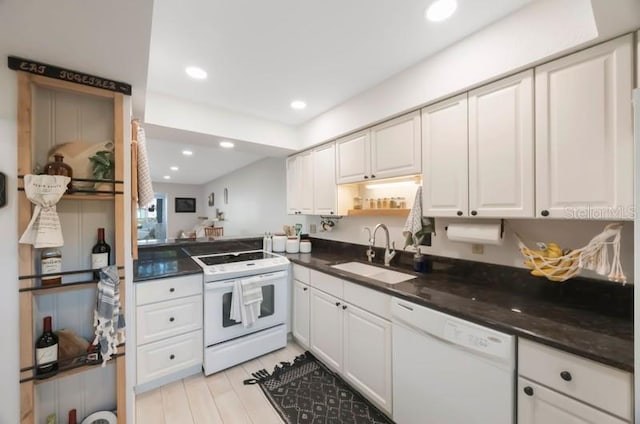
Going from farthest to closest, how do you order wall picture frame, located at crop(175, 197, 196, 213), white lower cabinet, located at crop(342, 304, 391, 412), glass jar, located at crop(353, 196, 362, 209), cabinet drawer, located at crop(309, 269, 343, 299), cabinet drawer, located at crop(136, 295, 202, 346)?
wall picture frame, located at crop(175, 197, 196, 213)
glass jar, located at crop(353, 196, 362, 209)
cabinet drawer, located at crop(309, 269, 343, 299)
cabinet drawer, located at crop(136, 295, 202, 346)
white lower cabinet, located at crop(342, 304, 391, 412)

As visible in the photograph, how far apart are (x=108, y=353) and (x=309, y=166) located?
230 cm

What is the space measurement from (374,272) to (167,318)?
1749 millimetres

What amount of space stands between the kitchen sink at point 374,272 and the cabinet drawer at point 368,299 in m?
0.18

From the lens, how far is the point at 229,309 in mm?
2225

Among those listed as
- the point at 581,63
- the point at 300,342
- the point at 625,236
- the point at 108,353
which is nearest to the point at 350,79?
the point at 581,63

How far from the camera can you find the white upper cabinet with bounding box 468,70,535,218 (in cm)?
133

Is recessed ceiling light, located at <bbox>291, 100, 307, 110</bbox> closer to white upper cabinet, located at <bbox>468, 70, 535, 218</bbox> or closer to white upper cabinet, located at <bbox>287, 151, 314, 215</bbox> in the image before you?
white upper cabinet, located at <bbox>287, 151, 314, 215</bbox>

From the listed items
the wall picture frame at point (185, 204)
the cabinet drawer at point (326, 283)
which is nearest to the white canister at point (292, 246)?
the cabinet drawer at point (326, 283)

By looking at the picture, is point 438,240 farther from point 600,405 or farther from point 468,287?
point 600,405

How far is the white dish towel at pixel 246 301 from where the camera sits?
2.19 m

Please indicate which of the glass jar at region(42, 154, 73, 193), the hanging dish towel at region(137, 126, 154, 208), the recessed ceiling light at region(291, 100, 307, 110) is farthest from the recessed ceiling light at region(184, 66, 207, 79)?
the glass jar at region(42, 154, 73, 193)

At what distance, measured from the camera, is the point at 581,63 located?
1.16m

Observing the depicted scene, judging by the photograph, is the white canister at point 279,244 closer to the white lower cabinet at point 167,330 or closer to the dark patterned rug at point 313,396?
the white lower cabinet at point 167,330

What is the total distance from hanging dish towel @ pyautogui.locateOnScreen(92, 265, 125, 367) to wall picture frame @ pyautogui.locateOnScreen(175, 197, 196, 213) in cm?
785
